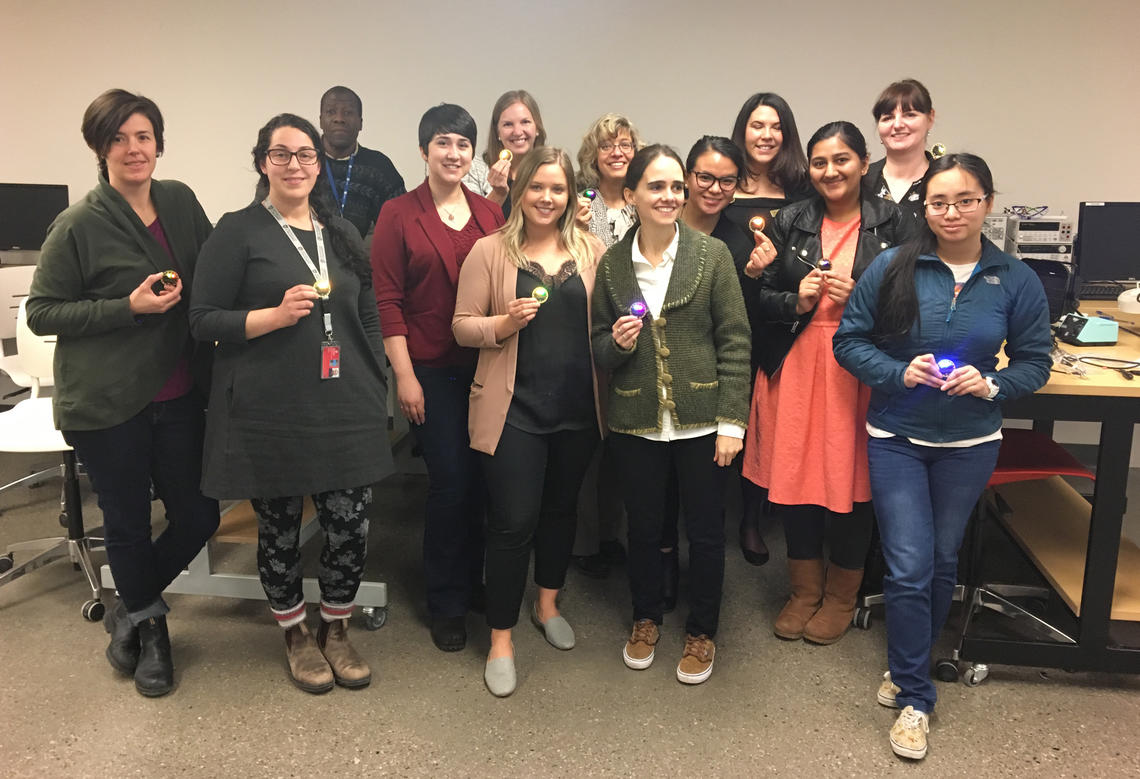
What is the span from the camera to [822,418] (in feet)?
7.46

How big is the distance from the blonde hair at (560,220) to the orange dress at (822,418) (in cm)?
70

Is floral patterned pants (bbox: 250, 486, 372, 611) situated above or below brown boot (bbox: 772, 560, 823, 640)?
above

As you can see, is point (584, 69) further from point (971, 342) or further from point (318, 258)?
point (971, 342)

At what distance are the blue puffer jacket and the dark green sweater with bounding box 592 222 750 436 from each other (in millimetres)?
340

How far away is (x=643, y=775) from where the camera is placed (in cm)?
189

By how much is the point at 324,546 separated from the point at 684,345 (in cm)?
118

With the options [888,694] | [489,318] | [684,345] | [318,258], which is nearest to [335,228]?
[318,258]

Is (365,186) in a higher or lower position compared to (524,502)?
higher

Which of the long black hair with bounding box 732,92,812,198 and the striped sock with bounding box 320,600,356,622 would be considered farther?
the long black hair with bounding box 732,92,812,198

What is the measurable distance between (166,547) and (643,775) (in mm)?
1513

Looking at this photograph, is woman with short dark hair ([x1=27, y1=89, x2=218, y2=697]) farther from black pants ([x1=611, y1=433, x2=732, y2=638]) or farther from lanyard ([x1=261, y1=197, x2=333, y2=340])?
black pants ([x1=611, y1=433, x2=732, y2=638])

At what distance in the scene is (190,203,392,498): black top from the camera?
1.93 m

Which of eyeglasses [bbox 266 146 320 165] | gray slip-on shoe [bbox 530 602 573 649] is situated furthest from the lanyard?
gray slip-on shoe [bbox 530 602 573 649]

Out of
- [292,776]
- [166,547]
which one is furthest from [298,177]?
[292,776]
